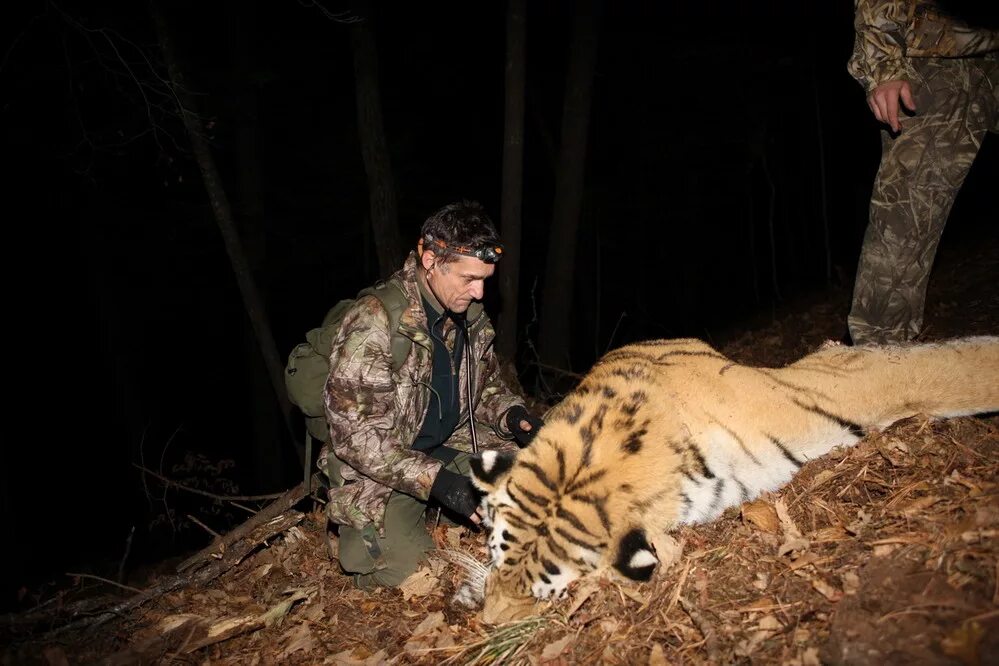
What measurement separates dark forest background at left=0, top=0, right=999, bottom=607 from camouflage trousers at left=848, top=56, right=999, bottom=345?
4371 mm

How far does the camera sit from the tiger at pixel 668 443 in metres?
3.09

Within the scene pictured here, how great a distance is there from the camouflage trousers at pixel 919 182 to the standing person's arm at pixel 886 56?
0.32ft

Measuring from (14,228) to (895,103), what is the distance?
16.7 metres

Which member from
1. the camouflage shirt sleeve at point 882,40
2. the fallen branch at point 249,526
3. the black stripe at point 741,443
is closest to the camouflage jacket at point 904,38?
the camouflage shirt sleeve at point 882,40

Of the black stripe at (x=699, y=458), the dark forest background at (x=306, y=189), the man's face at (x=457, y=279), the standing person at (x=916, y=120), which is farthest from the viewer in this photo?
the dark forest background at (x=306, y=189)

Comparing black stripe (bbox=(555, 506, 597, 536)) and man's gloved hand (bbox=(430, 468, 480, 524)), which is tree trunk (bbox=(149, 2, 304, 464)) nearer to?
man's gloved hand (bbox=(430, 468, 480, 524))

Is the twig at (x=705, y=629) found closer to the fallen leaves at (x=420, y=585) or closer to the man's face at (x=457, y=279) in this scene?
the fallen leaves at (x=420, y=585)

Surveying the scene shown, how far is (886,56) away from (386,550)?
15.2ft

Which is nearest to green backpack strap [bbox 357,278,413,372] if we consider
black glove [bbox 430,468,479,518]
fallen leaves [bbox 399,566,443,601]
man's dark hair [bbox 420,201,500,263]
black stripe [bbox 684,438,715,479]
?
man's dark hair [bbox 420,201,500,263]

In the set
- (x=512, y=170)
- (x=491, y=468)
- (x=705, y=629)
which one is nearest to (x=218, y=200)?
(x=512, y=170)

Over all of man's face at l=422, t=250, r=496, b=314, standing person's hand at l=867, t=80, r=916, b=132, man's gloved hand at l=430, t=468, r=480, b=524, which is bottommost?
man's gloved hand at l=430, t=468, r=480, b=524

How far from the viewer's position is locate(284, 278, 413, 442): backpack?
4.40 m

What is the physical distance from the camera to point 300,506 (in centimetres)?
810

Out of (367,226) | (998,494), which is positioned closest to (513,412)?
(998,494)
